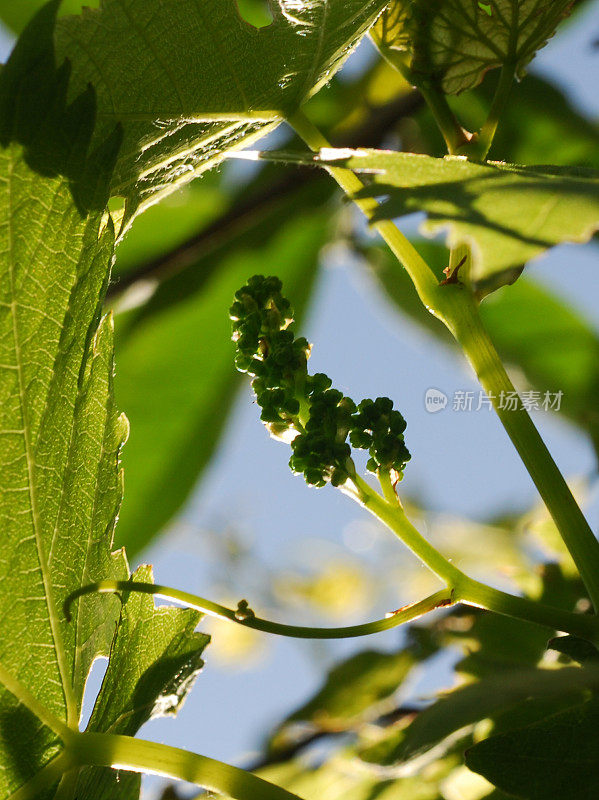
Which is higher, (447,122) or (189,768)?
(447,122)

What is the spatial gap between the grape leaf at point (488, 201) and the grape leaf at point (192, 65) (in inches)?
4.8

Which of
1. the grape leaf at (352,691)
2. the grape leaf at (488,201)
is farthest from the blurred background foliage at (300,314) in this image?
the grape leaf at (488,201)

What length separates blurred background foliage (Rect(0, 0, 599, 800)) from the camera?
1.16m

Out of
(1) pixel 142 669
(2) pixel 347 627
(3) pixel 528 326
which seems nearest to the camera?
(2) pixel 347 627

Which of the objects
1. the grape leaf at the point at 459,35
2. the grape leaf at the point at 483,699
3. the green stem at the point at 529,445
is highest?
the grape leaf at the point at 459,35

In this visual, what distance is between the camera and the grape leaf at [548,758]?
503 millimetres

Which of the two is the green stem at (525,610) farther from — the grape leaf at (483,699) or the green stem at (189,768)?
the green stem at (189,768)

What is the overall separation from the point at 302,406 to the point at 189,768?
0.25 metres

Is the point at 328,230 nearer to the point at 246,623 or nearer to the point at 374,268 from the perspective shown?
the point at 374,268

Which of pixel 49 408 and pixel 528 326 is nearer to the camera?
pixel 49 408

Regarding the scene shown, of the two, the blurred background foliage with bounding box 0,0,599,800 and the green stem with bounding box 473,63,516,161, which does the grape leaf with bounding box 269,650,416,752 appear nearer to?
the blurred background foliage with bounding box 0,0,599,800

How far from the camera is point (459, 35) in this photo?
0.61 m

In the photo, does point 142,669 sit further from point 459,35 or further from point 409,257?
point 459,35

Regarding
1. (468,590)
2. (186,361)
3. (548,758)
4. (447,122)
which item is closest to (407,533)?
(468,590)
